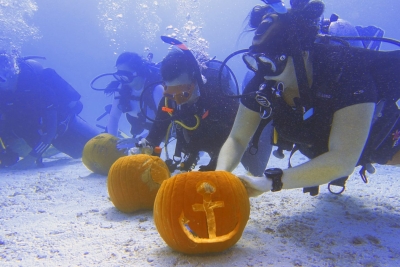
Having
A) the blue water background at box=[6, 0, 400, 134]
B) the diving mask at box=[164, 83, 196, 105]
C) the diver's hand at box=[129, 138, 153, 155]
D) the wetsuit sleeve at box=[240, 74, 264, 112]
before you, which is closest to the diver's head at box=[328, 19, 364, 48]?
the wetsuit sleeve at box=[240, 74, 264, 112]

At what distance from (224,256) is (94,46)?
9681cm

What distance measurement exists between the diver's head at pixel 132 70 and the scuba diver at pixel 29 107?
8.26ft

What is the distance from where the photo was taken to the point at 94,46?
87312 mm

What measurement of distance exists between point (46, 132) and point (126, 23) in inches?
2713

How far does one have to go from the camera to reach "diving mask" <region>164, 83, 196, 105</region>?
3975 mm

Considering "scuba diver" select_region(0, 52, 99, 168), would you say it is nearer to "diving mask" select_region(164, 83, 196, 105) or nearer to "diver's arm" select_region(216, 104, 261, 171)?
A: "diving mask" select_region(164, 83, 196, 105)

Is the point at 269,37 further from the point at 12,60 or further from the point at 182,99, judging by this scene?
the point at 12,60

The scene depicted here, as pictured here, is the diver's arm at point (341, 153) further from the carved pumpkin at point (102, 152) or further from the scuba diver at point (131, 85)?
the scuba diver at point (131, 85)

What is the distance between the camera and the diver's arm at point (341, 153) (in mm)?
2084

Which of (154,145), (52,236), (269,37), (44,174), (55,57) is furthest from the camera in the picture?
(55,57)

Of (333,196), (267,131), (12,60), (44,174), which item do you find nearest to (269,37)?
(333,196)

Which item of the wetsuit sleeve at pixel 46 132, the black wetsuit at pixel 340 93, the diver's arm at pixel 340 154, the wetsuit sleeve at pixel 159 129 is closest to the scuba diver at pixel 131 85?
the wetsuit sleeve at pixel 46 132

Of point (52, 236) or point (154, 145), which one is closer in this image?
point (52, 236)

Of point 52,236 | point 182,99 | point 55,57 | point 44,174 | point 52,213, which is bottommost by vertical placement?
point 44,174
